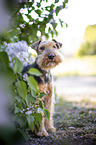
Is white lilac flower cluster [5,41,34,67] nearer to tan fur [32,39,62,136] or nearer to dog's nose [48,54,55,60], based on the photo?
tan fur [32,39,62,136]

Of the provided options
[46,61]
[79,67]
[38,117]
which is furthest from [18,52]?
[79,67]

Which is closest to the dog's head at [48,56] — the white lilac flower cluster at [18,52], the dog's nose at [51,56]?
the dog's nose at [51,56]

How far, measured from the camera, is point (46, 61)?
2158 mm

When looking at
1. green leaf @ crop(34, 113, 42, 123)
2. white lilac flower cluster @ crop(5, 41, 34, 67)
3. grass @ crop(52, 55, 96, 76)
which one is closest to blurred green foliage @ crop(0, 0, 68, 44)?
white lilac flower cluster @ crop(5, 41, 34, 67)

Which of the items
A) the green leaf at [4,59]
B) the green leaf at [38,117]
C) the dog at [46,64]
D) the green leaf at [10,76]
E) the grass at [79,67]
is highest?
the green leaf at [4,59]

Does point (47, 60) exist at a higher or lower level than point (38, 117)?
higher

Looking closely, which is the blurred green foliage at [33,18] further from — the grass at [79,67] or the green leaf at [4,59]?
the grass at [79,67]

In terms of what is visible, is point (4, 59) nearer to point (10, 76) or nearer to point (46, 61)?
point (10, 76)

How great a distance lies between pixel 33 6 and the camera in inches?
94.6

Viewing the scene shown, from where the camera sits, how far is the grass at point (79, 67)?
11.1 meters

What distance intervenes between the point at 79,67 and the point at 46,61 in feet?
33.8

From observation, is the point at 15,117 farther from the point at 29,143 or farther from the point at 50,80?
the point at 50,80

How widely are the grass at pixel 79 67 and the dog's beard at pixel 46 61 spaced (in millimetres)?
8419

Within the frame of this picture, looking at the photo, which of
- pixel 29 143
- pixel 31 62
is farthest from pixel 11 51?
pixel 29 143
